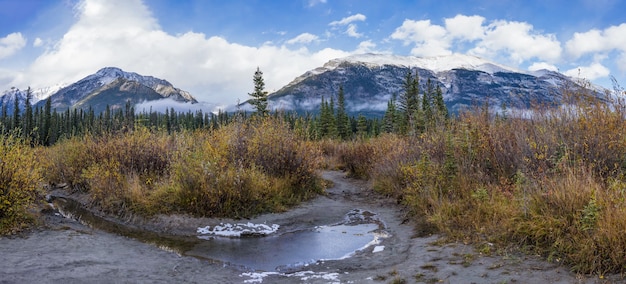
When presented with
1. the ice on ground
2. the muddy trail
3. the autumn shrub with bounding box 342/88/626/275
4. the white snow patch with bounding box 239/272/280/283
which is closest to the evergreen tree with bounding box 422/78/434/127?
the autumn shrub with bounding box 342/88/626/275

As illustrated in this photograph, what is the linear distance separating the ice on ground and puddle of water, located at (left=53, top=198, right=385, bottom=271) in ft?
0.91

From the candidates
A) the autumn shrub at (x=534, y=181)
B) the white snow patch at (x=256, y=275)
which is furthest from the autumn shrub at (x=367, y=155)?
the white snow patch at (x=256, y=275)

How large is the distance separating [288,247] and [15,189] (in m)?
6.76

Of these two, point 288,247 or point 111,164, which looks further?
point 111,164

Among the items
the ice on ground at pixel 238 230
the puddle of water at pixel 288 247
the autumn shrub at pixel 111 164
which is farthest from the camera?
the autumn shrub at pixel 111 164

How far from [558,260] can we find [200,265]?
6211 mm

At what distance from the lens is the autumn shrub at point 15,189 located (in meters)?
9.07

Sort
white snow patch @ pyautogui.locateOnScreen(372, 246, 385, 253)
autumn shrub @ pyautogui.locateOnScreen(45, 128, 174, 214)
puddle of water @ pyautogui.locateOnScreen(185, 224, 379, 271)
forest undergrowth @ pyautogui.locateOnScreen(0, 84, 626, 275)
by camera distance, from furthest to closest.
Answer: autumn shrub @ pyautogui.locateOnScreen(45, 128, 174, 214) → white snow patch @ pyautogui.locateOnScreen(372, 246, 385, 253) → puddle of water @ pyautogui.locateOnScreen(185, 224, 379, 271) → forest undergrowth @ pyautogui.locateOnScreen(0, 84, 626, 275)

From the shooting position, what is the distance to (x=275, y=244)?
951 centimetres

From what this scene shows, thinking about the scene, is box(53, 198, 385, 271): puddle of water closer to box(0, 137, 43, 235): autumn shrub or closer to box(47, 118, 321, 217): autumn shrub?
box(47, 118, 321, 217): autumn shrub

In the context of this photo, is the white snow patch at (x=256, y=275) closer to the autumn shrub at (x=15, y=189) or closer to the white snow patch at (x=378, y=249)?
the white snow patch at (x=378, y=249)

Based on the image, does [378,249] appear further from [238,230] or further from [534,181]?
[238,230]

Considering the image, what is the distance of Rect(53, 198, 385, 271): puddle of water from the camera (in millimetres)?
8211

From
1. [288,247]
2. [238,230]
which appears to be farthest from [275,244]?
[238,230]
